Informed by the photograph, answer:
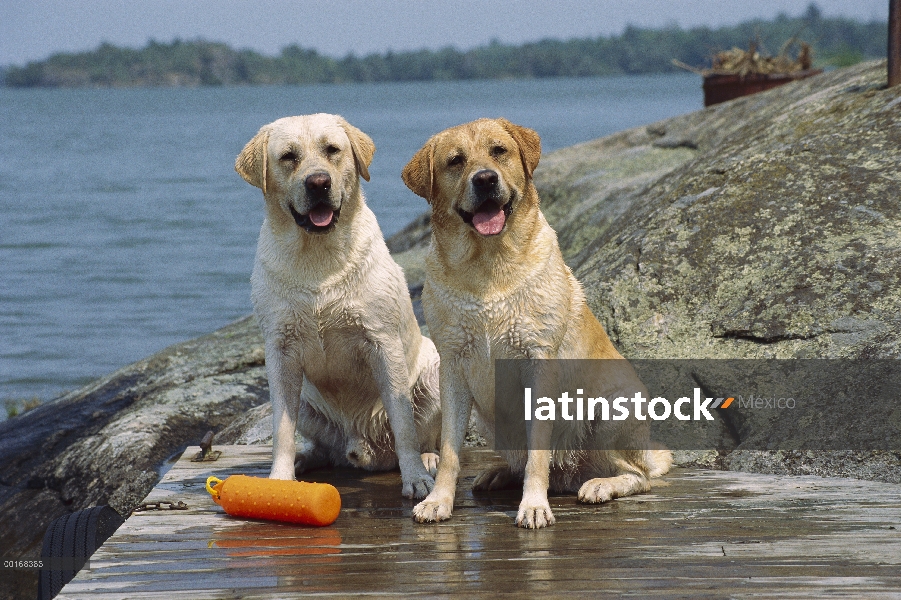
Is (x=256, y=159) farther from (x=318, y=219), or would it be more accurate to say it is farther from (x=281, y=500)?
(x=281, y=500)

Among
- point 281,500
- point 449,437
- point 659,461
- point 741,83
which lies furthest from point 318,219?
point 741,83

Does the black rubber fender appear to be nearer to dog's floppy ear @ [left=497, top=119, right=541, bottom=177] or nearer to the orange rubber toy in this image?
the orange rubber toy

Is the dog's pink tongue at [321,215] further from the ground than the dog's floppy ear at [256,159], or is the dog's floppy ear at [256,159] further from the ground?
the dog's floppy ear at [256,159]

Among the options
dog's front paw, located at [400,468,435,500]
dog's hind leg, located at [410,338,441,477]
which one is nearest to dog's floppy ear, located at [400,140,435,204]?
dog's hind leg, located at [410,338,441,477]

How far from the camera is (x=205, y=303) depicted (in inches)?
808

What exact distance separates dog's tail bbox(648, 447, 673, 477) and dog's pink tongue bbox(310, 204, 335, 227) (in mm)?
1948

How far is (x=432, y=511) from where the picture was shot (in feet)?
15.0

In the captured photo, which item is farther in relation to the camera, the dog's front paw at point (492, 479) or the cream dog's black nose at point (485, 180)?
the dog's front paw at point (492, 479)

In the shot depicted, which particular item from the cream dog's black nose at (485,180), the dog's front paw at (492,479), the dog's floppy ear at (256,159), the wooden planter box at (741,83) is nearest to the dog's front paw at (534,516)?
the dog's front paw at (492,479)

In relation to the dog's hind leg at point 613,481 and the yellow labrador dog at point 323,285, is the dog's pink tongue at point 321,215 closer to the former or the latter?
the yellow labrador dog at point 323,285

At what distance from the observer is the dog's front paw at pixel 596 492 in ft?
15.7

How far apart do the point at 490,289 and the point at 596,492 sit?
1.06m

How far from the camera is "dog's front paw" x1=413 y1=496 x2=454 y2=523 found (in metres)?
4.55

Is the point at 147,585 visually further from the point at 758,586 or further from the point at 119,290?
the point at 119,290
